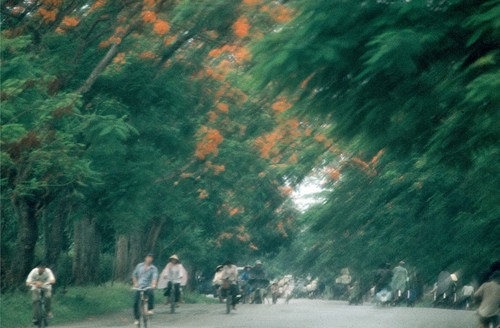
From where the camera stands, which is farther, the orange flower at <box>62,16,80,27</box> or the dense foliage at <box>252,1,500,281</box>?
the orange flower at <box>62,16,80,27</box>

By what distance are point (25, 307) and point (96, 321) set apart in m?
1.86

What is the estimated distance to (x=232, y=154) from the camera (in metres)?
33.9

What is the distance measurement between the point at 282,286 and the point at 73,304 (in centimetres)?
3654


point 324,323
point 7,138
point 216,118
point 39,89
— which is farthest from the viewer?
point 216,118

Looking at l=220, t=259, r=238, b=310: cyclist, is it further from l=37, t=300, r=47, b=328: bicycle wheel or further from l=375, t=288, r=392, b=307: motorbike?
l=37, t=300, r=47, b=328: bicycle wheel

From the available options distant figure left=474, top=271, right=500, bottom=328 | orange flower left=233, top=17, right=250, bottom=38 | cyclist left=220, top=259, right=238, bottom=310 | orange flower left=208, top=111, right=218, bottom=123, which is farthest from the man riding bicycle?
cyclist left=220, top=259, right=238, bottom=310

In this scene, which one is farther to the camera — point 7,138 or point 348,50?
point 7,138

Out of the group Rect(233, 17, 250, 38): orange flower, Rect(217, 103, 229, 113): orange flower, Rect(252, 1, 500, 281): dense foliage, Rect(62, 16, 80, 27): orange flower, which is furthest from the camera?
Rect(217, 103, 229, 113): orange flower

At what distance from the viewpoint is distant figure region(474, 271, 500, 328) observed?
16141 mm

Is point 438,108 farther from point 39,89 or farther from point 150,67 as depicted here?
point 150,67

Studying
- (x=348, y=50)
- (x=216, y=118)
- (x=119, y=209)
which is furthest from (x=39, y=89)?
(x=348, y=50)

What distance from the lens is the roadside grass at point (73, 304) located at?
24.3m

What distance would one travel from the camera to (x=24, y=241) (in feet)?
89.2

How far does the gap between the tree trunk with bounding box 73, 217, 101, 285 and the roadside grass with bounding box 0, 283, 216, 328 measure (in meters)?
0.62
